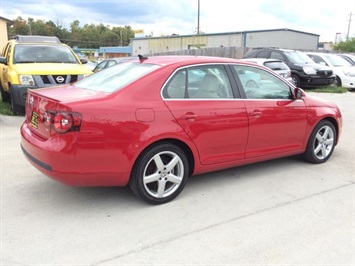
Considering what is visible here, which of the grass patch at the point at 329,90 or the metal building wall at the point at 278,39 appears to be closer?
the grass patch at the point at 329,90

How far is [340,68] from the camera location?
16.7 metres

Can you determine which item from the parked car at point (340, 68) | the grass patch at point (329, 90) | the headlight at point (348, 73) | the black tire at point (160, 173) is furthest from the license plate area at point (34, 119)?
the headlight at point (348, 73)

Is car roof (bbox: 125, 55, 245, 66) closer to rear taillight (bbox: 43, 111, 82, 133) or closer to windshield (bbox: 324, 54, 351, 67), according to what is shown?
rear taillight (bbox: 43, 111, 82, 133)

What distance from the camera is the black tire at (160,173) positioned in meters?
3.60

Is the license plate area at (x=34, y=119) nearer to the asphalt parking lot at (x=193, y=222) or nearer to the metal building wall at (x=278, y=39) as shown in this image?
the asphalt parking lot at (x=193, y=222)

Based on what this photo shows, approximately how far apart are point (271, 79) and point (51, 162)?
3006 millimetres

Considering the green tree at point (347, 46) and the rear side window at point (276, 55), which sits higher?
the green tree at point (347, 46)

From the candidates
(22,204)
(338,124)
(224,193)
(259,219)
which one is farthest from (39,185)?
(338,124)

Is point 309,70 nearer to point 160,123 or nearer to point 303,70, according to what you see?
point 303,70

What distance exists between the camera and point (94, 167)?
3.37 metres

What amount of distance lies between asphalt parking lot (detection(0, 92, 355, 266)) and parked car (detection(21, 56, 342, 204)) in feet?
1.10

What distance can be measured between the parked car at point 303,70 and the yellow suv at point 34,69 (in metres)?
9.25

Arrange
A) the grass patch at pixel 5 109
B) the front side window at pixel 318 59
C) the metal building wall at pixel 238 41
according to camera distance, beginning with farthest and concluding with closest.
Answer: the metal building wall at pixel 238 41 → the front side window at pixel 318 59 → the grass patch at pixel 5 109

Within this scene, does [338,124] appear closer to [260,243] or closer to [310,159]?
[310,159]
